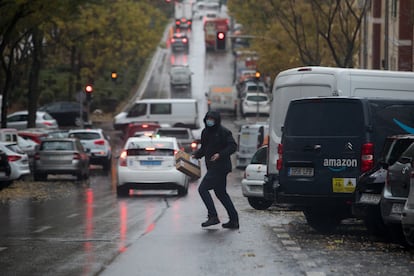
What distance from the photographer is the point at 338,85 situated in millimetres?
19578

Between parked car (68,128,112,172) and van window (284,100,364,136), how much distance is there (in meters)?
28.0

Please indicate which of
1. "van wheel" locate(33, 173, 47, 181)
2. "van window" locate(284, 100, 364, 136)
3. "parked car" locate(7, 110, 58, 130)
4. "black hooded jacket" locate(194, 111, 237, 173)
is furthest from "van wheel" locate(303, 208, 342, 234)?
"parked car" locate(7, 110, 58, 130)

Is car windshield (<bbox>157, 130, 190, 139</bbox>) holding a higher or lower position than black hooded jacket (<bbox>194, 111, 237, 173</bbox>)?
lower

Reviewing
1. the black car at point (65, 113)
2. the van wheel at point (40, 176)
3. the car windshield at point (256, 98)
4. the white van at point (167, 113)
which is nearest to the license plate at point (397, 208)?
the van wheel at point (40, 176)

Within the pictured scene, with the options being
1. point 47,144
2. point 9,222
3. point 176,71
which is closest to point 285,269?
point 9,222

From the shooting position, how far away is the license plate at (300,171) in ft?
57.5

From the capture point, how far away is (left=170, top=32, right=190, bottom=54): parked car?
366 feet

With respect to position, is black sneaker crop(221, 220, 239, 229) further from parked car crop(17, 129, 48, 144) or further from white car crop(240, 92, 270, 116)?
white car crop(240, 92, 270, 116)

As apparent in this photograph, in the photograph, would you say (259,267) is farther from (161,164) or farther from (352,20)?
(352,20)

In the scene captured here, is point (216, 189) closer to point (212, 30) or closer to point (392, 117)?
point (392, 117)

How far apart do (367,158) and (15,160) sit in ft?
57.8

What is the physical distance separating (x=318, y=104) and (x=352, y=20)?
131ft

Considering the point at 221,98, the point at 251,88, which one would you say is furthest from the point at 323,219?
the point at 251,88

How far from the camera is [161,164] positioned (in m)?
29.7
